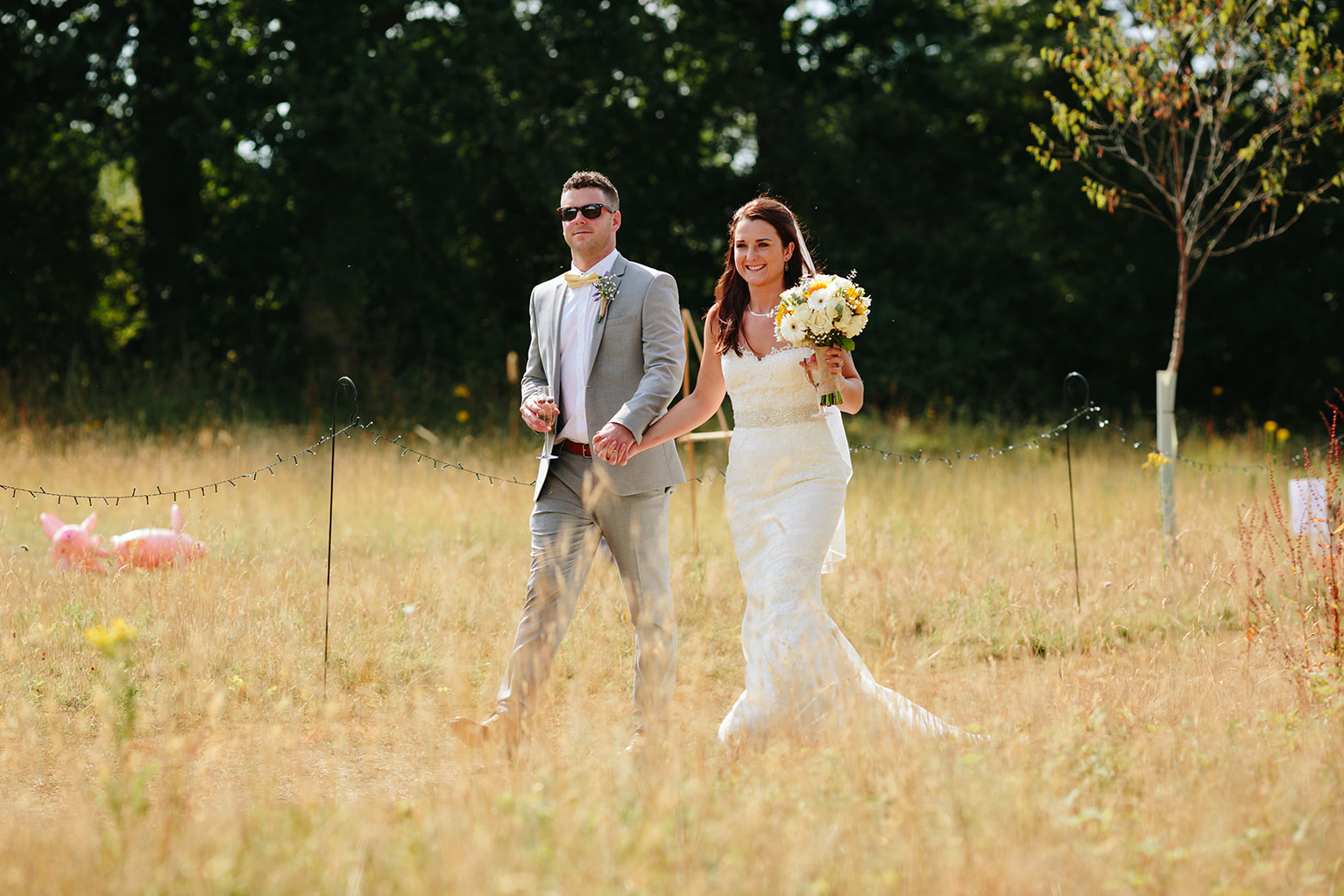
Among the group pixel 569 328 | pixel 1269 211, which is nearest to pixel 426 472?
pixel 569 328

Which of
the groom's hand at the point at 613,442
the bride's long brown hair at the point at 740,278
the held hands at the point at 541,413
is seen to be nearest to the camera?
the groom's hand at the point at 613,442

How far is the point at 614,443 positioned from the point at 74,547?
15.1 ft

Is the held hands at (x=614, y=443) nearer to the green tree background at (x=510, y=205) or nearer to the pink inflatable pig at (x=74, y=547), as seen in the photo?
the pink inflatable pig at (x=74, y=547)

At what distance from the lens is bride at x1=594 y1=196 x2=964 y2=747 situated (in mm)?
4383

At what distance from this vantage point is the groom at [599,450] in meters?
4.62

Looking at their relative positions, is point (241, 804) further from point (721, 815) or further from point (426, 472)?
point (426, 472)

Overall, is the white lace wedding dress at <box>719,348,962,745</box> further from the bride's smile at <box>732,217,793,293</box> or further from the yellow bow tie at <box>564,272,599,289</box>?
the yellow bow tie at <box>564,272,599,289</box>

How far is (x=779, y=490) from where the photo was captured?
15.7ft

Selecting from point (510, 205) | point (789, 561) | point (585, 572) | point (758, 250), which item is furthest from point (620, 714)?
point (510, 205)

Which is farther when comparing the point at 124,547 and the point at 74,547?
the point at 74,547

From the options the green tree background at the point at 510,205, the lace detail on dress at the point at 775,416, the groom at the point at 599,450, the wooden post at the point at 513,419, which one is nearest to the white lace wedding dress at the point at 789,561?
the lace detail on dress at the point at 775,416

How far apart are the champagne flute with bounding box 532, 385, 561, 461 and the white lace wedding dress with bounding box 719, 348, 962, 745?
29.3 inches

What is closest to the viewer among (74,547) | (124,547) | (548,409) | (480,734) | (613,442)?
(480,734)

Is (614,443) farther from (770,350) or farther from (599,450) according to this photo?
(770,350)
